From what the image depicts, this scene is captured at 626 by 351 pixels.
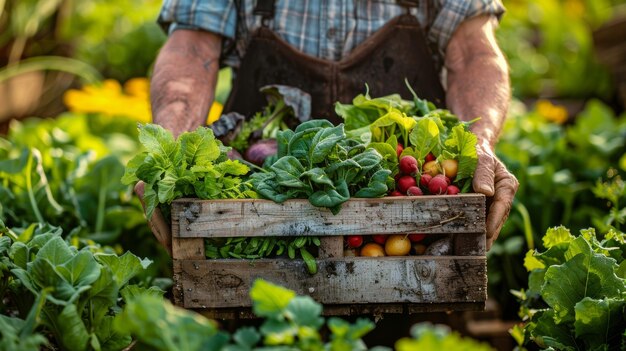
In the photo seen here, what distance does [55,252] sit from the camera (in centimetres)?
222

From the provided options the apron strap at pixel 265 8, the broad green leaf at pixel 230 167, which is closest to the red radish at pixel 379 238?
the broad green leaf at pixel 230 167

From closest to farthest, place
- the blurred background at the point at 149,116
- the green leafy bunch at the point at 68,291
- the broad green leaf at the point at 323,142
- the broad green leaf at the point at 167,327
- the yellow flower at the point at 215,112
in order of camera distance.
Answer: the broad green leaf at the point at 167,327 < the green leafy bunch at the point at 68,291 < the broad green leaf at the point at 323,142 < the blurred background at the point at 149,116 < the yellow flower at the point at 215,112

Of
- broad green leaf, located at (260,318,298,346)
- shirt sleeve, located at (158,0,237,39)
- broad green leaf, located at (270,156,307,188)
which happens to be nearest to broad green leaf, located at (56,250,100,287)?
broad green leaf, located at (270,156,307,188)

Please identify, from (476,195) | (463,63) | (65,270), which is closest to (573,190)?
(463,63)

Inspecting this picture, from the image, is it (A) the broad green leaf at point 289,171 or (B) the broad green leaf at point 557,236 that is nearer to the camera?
(A) the broad green leaf at point 289,171

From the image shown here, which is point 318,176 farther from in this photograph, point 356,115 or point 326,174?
point 356,115

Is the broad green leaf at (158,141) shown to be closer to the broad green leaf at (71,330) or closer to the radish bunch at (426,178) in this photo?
the broad green leaf at (71,330)

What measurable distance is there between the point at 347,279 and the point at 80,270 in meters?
0.70

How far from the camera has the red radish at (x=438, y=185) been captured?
237 cm

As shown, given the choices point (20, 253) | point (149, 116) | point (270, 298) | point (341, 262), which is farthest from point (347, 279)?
point (149, 116)

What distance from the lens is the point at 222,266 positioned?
7.64ft

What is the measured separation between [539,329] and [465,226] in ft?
1.38

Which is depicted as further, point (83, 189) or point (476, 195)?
point (83, 189)

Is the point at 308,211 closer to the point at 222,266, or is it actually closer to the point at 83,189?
the point at 222,266
